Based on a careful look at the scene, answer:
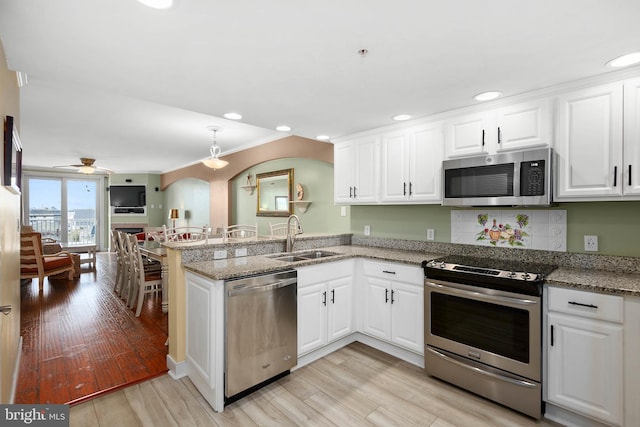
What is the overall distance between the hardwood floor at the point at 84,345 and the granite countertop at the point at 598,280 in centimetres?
302

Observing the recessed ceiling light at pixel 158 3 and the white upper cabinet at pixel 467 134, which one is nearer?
the recessed ceiling light at pixel 158 3

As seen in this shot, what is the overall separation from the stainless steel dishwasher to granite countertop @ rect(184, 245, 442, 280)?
0.06 m

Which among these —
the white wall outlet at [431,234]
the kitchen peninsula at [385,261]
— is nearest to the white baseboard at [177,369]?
the kitchen peninsula at [385,261]

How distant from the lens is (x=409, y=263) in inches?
106

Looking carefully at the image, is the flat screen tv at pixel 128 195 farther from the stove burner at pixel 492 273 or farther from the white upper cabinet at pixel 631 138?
the white upper cabinet at pixel 631 138

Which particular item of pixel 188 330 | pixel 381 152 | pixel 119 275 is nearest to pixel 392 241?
pixel 381 152

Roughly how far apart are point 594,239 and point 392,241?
1.73m

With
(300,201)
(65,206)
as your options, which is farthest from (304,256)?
(65,206)

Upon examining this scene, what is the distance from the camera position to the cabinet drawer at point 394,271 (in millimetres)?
2652

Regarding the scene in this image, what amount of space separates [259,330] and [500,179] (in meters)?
2.17

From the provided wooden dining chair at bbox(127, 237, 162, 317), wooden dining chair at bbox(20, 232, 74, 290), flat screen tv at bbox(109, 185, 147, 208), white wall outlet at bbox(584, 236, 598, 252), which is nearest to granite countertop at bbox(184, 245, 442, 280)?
white wall outlet at bbox(584, 236, 598, 252)

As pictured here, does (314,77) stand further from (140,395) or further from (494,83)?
(140,395)

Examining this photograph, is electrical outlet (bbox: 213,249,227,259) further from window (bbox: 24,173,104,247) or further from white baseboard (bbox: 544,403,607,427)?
window (bbox: 24,173,104,247)

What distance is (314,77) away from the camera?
7.00 ft
